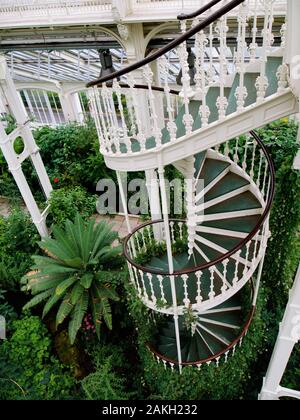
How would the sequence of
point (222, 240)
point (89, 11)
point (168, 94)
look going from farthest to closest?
point (89, 11)
point (222, 240)
point (168, 94)

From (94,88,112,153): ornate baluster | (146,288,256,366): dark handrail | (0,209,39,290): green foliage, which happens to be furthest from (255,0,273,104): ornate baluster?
(0,209,39,290): green foliage

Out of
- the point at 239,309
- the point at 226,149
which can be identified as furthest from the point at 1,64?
the point at 239,309

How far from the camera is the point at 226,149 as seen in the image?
13.8ft

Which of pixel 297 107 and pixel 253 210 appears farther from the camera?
pixel 253 210

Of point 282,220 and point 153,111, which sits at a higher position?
point 153,111

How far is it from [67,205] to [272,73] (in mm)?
3897

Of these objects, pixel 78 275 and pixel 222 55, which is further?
pixel 78 275

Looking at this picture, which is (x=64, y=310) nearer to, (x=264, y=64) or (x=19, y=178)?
(x=19, y=178)

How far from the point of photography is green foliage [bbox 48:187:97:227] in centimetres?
540

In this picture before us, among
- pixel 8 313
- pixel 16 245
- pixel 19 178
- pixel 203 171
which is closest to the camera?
pixel 203 171

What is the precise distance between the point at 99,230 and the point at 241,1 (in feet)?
10.4

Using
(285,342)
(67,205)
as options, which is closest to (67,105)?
(67,205)

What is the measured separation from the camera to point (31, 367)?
168 inches
